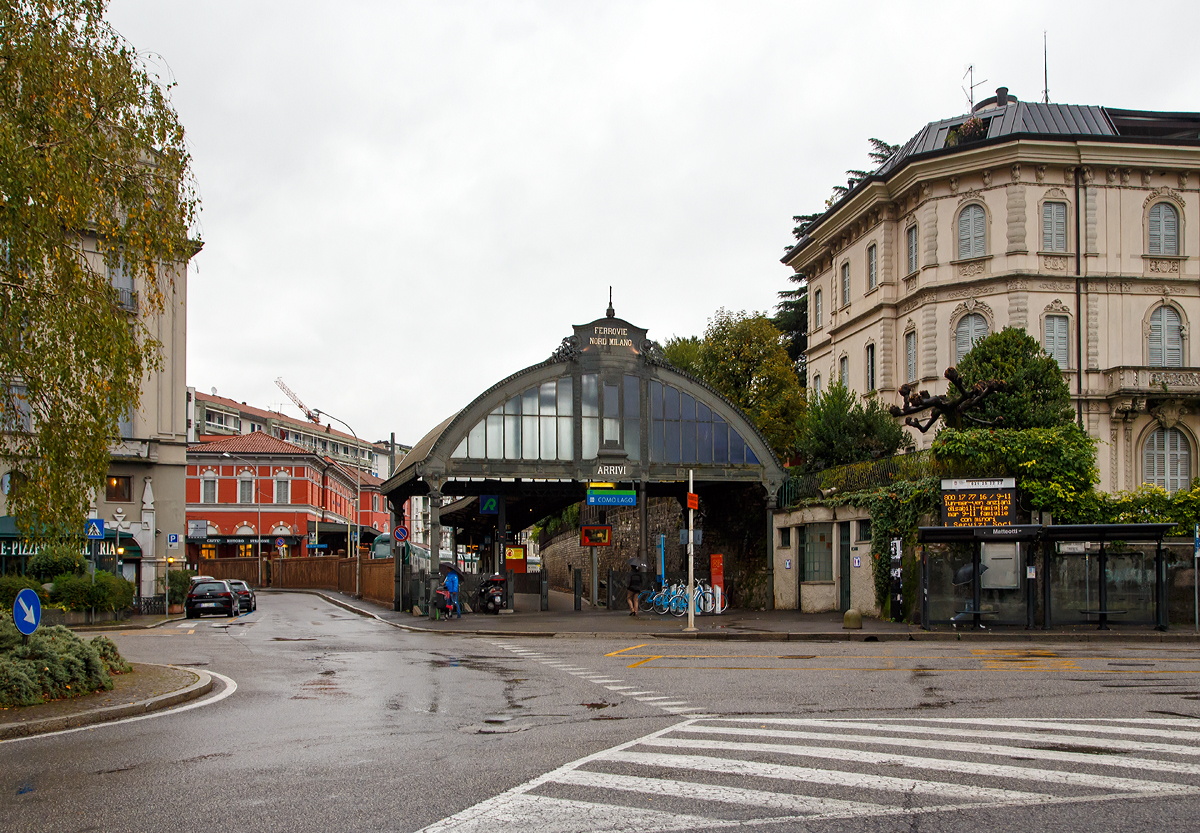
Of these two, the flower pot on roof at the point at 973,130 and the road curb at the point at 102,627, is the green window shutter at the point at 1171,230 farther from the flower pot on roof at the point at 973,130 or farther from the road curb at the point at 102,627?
the road curb at the point at 102,627

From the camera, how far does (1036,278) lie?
39938 mm

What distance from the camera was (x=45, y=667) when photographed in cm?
1339

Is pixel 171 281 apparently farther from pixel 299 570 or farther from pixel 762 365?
pixel 299 570

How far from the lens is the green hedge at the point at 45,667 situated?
1269cm

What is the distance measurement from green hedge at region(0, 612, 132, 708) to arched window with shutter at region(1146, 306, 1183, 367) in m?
37.8

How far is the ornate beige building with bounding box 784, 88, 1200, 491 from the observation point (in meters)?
39.4

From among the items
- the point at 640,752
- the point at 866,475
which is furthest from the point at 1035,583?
the point at 640,752

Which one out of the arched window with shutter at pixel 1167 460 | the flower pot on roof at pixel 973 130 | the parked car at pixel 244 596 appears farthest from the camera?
the flower pot on roof at pixel 973 130

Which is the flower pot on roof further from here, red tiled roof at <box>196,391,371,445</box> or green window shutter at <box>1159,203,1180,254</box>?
red tiled roof at <box>196,391,371,445</box>

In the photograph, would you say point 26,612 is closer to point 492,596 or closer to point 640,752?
point 640,752

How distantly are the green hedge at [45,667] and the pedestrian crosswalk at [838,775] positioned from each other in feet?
24.0

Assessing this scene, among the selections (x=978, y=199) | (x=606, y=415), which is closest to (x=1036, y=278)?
(x=978, y=199)

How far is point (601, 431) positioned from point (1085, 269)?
1898 centimetres

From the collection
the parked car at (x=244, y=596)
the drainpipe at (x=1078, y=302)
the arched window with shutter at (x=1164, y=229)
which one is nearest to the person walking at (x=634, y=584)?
the parked car at (x=244, y=596)
